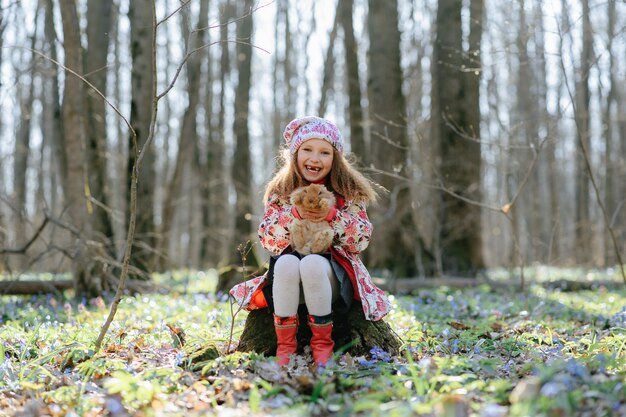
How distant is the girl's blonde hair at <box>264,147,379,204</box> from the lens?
3918 millimetres

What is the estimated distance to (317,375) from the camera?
301cm

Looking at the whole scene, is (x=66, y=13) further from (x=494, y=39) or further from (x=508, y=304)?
(x=494, y=39)

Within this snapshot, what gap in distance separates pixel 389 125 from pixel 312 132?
585 cm

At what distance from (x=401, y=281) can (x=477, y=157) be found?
10.1 feet

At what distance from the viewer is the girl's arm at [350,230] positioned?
3688 millimetres

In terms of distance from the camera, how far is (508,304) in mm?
6129

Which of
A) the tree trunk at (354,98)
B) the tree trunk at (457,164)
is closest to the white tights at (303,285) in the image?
the tree trunk at (457,164)

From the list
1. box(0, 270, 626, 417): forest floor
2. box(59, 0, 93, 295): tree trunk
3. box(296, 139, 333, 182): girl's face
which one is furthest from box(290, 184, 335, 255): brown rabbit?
box(59, 0, 93, 295): tree trunk

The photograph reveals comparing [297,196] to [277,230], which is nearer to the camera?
[297,196]

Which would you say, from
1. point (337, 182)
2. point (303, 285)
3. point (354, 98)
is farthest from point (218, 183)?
point (303, 285)

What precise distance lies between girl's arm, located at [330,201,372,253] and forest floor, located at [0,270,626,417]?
692 millimetres

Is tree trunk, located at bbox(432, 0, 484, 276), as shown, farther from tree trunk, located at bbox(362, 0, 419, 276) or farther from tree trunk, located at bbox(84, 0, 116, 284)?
tree trunk, located at bbox(84, 0, 116, 284)

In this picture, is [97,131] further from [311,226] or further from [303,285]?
[303,285]

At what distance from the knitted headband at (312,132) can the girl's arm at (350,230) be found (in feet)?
1.55
